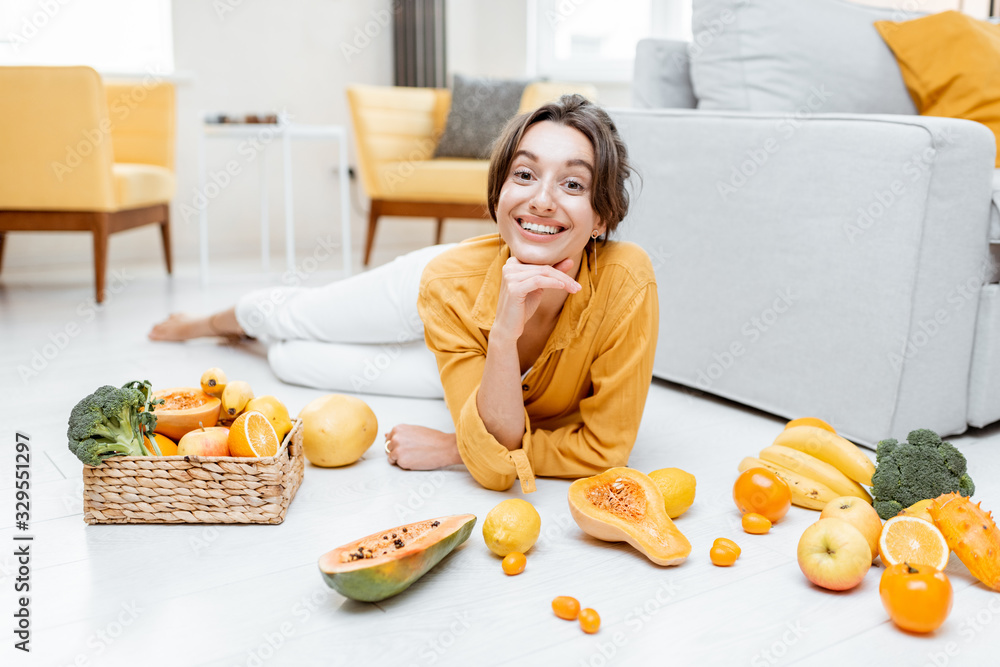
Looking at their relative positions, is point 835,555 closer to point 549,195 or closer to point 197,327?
A: point 549,195

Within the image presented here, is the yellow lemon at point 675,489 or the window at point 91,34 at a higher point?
the window at point 91,34

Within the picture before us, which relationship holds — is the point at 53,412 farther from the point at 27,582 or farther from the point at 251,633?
the point at 251,633

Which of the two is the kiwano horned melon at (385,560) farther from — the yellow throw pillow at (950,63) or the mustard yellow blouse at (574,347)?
the yellow throw pillow at (950,63)

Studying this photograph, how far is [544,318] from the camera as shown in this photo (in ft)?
5.50

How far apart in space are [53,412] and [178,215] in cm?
302

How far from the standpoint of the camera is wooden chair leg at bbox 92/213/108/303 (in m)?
3.38

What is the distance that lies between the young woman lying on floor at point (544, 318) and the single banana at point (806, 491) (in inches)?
11.2

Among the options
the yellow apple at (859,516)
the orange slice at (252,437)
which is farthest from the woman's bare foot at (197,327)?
the yellow apple at (859,516)

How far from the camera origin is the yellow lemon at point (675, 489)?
58.0 inches

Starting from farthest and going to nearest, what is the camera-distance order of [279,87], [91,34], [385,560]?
[279,87]
[91,34]
[385,560]

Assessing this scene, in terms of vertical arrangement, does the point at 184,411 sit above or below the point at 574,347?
below

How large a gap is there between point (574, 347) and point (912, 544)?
65cm

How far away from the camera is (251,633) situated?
1.14 metres

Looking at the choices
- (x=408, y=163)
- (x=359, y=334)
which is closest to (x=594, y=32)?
(x=408, y=163)
